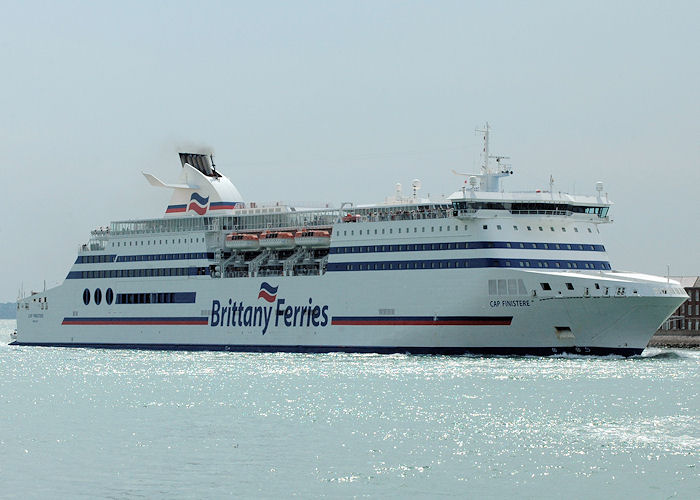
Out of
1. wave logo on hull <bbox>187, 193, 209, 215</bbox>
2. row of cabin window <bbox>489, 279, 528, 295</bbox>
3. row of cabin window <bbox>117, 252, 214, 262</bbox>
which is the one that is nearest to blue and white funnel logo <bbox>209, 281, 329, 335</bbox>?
row of cabin window <bbox>117, 252, 214, 262</bbox>

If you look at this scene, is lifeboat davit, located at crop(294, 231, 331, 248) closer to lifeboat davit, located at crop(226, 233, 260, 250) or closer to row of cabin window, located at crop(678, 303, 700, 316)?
lifeboat davit, located at crop(226, 233, 260, 250)

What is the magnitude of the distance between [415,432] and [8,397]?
15695 mm

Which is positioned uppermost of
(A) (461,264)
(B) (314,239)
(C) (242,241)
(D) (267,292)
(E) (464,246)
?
(C) (242,241)

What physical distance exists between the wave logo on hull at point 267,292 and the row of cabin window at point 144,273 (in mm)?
3918

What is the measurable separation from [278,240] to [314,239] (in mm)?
2555

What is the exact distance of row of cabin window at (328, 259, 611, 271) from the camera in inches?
2023

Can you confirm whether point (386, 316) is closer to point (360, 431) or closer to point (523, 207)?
point (523, 207)

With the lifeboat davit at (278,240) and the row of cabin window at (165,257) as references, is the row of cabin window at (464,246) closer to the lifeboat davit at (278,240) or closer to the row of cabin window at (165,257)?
the lifeboat davit at (278,240)

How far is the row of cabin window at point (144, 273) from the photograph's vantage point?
207ft

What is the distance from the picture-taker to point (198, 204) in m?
65.8

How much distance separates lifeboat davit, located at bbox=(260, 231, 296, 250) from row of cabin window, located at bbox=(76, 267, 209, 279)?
361 centimetres

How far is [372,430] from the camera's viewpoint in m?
30.9

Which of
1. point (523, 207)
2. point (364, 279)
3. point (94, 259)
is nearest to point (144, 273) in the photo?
point (94, 259)

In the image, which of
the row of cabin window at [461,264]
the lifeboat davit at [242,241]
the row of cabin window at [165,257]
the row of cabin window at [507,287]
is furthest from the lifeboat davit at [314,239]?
the row of cabin window at [507,287]
